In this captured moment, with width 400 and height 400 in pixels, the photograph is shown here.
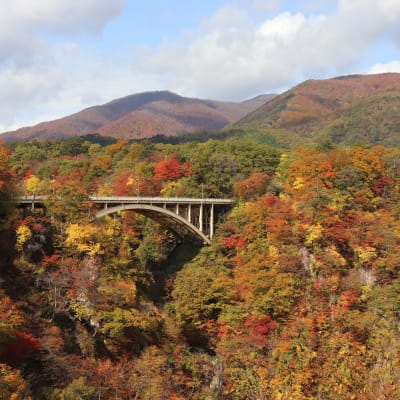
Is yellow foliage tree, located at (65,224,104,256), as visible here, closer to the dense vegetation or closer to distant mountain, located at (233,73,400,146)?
the dense vegetation

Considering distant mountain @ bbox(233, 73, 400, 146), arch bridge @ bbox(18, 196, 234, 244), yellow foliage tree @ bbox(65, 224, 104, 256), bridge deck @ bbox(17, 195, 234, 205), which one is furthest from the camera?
distant mountain @ bbox(233, 73, 400, 146)

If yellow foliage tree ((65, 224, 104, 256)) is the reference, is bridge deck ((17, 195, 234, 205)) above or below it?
above

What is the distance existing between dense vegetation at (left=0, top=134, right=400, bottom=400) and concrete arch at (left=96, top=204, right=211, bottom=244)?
1.67 meters

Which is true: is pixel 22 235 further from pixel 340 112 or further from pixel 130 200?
pixel 340 112

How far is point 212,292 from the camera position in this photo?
2945 centimetres

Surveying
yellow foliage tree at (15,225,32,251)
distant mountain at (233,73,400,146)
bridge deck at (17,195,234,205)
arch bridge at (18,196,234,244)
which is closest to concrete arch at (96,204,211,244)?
arch bridge at (18,196,234,244)

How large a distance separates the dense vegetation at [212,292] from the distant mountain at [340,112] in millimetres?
67338

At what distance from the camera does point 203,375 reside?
27.1 m

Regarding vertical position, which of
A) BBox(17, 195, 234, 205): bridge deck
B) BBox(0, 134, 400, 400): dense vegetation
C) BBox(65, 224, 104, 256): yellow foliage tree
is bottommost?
BBox(0, 134, 400, 400): dense vegetation

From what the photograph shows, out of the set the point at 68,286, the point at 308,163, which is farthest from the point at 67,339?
the point at 308,163

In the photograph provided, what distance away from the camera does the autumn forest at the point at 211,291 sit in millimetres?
21531

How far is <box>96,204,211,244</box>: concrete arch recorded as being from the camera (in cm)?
3331

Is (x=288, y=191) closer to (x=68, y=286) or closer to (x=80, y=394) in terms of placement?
(x=68, y=286)

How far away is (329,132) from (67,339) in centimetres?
9942
